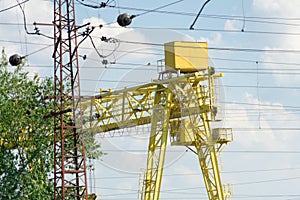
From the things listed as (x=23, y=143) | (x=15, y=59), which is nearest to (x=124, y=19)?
(x=15, y=59)

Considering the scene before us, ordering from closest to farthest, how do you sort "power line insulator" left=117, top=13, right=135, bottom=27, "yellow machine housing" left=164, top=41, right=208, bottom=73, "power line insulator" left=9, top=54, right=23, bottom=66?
"power line insulator" left=117, top=13, right=135, bottom=27 < "power line insulator" left=9, top=54, right=23, bottom=66 < "yellow machine housing" left=164, top=41, right=208, bottom=73

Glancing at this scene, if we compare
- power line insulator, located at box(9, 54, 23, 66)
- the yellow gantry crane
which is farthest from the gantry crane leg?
power line insulator, located at box(9, 54, 23, 66)

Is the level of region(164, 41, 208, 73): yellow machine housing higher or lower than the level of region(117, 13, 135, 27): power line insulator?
higher

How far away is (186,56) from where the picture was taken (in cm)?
3247

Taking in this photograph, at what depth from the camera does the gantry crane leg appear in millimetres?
33531

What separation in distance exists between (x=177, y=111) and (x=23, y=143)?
9.45 meters

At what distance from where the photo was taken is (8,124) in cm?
3775

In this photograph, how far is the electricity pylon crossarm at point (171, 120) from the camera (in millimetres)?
32656

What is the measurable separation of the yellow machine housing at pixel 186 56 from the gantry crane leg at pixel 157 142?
1593 millimetres

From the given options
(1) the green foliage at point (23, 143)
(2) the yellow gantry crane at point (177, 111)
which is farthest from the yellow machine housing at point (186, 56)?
(1) the green foliage at point (23, 143)

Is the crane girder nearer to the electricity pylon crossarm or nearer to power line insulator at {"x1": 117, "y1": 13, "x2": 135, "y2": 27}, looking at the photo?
the electricity pylon crossarm

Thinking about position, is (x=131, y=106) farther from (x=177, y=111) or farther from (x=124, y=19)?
(x=124, y=19)

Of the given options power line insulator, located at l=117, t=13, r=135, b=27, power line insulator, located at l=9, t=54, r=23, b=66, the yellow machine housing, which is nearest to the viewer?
power line insulator, located at l=117, t=13, r=135, b=27

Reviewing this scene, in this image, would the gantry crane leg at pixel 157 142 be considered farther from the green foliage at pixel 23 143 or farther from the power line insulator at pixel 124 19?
the power line insulator at pixel 124 19
